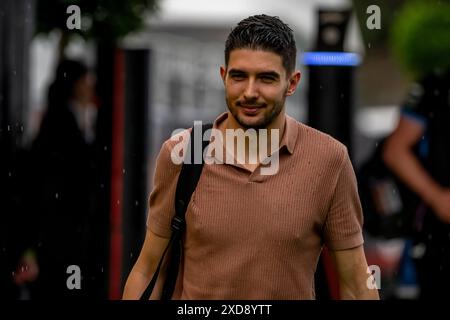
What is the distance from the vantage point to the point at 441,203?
5453 millimetres

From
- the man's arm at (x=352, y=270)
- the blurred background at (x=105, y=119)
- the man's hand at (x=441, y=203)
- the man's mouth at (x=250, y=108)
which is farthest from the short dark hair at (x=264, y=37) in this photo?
the man's hand at (x=441, y=203)

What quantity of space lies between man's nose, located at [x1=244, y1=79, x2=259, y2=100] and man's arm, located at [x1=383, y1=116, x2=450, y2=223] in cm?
243

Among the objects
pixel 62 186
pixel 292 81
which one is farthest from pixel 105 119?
pixel 292 81

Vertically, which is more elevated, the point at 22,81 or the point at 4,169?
the point at 22,81

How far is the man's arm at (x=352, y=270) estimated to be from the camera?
3223 mm

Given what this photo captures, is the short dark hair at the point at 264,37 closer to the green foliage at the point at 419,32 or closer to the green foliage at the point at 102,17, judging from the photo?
the green foliage at the point at 102,17

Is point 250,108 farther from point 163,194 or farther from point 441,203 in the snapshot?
point 441,203

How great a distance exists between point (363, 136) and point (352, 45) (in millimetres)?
2707

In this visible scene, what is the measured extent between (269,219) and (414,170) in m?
2.52

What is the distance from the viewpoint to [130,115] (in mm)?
6133

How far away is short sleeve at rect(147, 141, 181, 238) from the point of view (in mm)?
3203

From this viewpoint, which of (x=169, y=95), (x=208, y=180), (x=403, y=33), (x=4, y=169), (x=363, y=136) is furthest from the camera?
(x=363, y=136)
